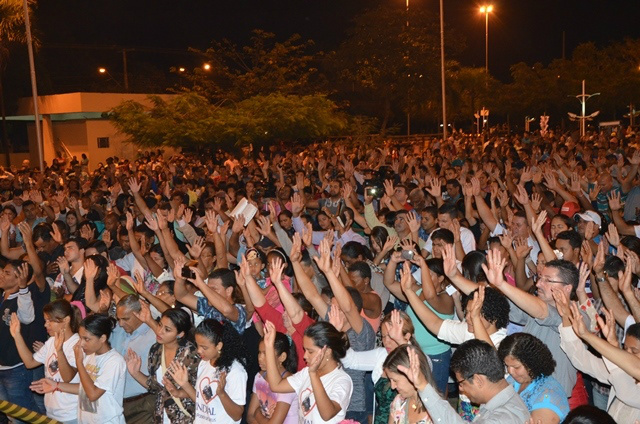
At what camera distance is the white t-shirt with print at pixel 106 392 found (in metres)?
5.68

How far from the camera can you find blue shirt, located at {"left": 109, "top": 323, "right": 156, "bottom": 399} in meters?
6.14

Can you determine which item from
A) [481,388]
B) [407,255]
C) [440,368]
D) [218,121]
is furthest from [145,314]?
[218,121]

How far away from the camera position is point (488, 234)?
9.45m

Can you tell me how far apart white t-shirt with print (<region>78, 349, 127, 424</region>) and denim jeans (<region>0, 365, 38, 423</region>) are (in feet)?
4.99

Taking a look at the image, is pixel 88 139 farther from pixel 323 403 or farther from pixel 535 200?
pixel 323 403

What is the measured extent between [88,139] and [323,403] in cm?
3236

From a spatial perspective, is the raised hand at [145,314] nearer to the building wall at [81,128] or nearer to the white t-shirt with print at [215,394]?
the white t-shirt with print at [215,394]

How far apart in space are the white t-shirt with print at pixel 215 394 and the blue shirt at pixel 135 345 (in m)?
0.96

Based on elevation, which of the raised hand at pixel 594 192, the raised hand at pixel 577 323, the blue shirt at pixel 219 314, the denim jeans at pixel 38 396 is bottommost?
the denim jeans at pixel 38 396

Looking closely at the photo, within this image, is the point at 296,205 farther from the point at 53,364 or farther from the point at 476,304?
the point at 476,304

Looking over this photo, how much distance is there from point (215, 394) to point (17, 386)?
2843 millimetres

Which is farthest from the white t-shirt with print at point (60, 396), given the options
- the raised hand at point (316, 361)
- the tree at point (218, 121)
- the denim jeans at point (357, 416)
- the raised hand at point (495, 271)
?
the tree at point (218, 121)

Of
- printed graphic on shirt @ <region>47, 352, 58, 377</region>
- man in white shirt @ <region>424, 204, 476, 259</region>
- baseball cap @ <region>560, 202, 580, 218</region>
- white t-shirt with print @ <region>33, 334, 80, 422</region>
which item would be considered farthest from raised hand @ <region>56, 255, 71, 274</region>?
baseball cap @ <region>560, 202, 580, 218</region>

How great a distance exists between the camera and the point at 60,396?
6.07 metres
